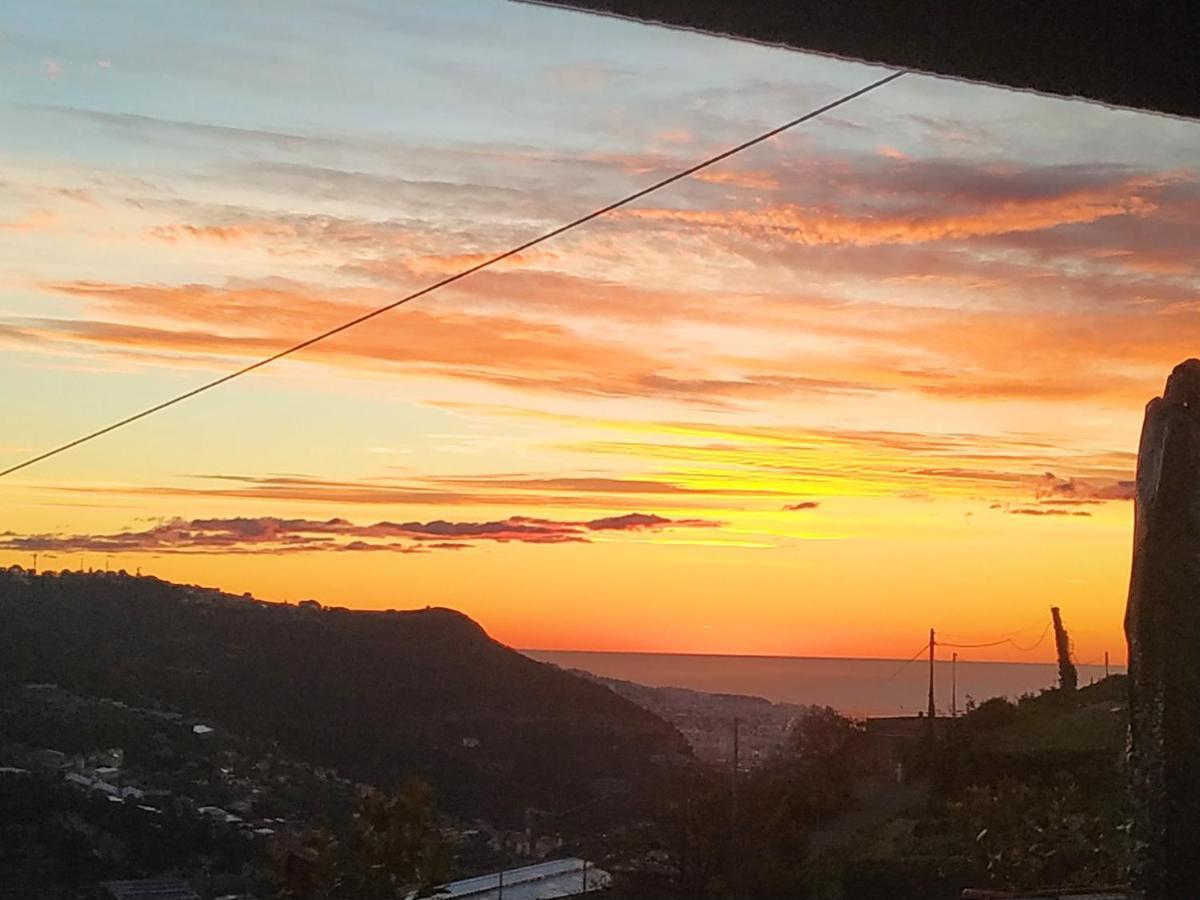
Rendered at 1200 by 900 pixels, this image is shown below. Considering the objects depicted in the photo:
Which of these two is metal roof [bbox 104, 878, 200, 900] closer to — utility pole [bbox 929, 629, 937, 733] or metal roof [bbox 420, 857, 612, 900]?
metal roof [bbox 420, 857, 612, 900]

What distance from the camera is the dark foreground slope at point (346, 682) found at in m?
2.53

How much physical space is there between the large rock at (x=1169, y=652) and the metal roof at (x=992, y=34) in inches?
57.4

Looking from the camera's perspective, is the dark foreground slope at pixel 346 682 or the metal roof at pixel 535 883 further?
the metal roof at pixel 535 883

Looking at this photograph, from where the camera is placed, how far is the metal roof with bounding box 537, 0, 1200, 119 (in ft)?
2.95

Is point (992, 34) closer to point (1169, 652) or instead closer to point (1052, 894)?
point (1169, 652)

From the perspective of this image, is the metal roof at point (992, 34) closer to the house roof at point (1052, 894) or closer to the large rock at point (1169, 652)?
the large rock at point (1169, 652)

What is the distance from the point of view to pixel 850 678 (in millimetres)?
4238

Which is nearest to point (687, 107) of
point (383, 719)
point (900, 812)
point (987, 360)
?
point (987, 360)

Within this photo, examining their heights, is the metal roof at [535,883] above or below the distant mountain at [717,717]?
below

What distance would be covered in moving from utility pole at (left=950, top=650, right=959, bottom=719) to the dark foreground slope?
1.28m

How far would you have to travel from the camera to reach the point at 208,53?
2230 mm

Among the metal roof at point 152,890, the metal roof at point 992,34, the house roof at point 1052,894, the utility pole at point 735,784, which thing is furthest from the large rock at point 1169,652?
the metal roof at point 152,890

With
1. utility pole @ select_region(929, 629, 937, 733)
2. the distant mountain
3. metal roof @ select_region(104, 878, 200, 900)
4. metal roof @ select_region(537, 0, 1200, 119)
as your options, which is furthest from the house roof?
metal roof @ select_region(537, 0, 1200, 119)

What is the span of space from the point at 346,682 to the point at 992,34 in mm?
Result: 2351
